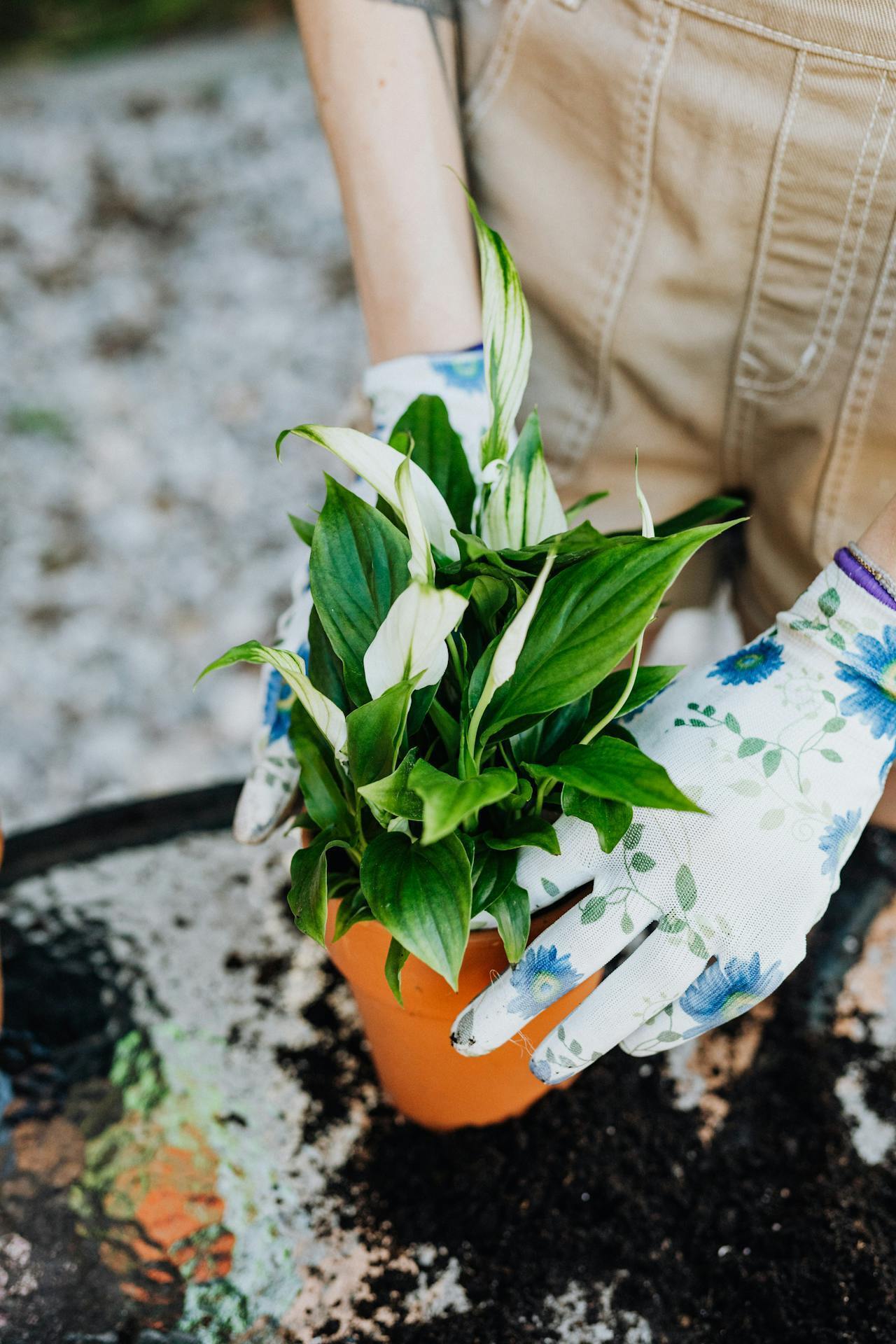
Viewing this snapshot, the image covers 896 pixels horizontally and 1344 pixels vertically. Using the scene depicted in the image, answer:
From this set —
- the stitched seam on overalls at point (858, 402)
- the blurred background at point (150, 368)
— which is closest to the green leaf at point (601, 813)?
the stitched seam on overalls at point (858, 402)

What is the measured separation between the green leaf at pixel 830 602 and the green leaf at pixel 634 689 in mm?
99

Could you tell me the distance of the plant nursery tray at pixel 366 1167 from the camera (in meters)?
0.65

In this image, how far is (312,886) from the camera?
562 mm

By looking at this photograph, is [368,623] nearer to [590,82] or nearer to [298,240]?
[590,82]

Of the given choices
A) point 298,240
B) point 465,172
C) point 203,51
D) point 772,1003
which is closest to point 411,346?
point 465,172

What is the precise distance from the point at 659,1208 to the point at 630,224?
2.19ft

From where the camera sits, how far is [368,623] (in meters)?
0.59

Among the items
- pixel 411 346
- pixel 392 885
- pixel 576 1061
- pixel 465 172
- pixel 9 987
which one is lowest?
pixel 9 987

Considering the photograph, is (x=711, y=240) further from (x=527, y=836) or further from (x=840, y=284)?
(x=527, y=836)

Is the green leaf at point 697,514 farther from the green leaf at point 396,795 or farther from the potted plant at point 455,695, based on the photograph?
the green leaf at point 396,795

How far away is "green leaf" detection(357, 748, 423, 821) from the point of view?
0.53 metres

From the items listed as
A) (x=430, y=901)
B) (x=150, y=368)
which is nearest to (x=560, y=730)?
(x=430, y=901)

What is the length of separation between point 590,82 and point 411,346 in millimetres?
213

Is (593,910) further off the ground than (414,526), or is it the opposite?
(414,526)
